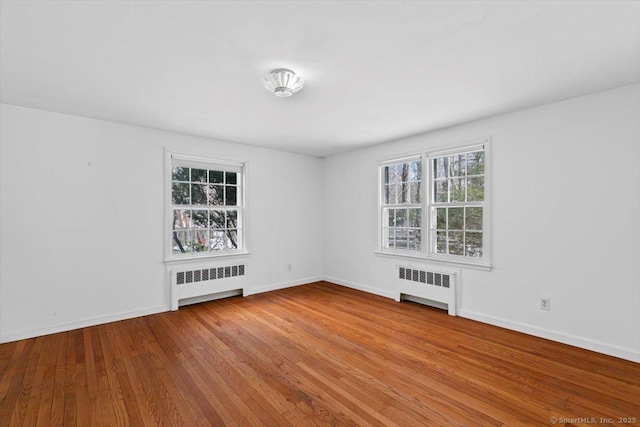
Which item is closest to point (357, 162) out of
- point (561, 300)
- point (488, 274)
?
point (488, 274)

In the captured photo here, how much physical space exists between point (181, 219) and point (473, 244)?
4137mm

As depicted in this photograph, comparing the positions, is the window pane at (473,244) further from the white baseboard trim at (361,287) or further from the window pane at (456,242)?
the white baseboard trim at (361,287)

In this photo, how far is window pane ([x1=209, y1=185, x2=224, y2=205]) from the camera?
478 centimetres

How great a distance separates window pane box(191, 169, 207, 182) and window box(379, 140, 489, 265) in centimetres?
287

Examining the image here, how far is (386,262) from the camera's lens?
4922 millimetres

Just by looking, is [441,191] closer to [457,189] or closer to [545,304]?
[457,189]

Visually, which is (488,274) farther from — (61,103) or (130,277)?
(61,103)

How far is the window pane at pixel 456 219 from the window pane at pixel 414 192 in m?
0.56

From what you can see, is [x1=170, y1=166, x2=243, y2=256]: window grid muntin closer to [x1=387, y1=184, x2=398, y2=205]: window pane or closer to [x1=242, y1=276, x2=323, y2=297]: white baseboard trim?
[x1=242, y1=276, x2=323, y2=297]: white baseboard trim

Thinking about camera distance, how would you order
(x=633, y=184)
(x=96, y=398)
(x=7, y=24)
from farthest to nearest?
(x=633, y=184) → (x=96, y=398) → (x=7, y=24)

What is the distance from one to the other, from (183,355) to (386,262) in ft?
10.5

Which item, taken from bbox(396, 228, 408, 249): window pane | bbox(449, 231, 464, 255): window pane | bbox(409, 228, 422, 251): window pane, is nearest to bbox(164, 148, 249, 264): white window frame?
bbox(396, 228, 408, 249): window pane

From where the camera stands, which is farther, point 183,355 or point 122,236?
point 122,236

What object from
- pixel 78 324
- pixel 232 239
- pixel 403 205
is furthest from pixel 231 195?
pixel 403 205
